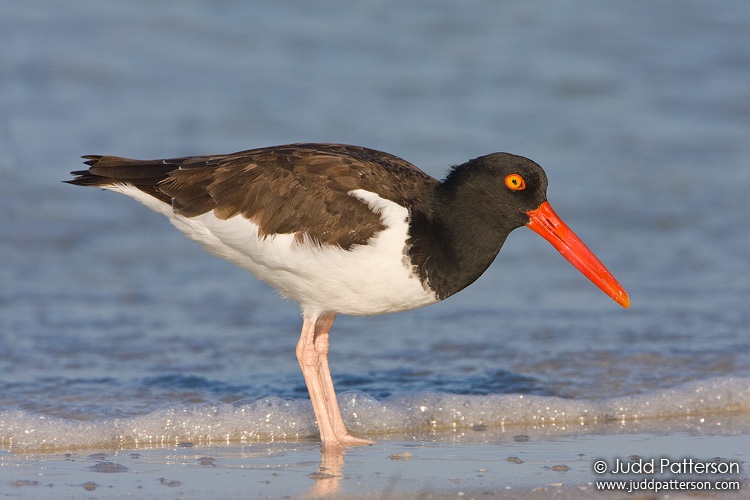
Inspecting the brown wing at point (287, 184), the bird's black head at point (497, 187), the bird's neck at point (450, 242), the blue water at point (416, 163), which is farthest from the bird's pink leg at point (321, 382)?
the bird's black head at point (497, 187)

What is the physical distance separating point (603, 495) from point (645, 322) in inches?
148

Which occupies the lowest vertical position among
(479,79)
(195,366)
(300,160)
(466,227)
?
(195,366)

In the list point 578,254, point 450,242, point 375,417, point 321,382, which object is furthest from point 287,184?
point 578,254

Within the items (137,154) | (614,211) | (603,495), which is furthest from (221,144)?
(603,495)

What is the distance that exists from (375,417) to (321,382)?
40 cm

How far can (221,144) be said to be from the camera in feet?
39.7

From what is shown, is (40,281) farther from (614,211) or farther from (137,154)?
(614,211)

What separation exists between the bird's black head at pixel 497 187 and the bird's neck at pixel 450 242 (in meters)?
0.02

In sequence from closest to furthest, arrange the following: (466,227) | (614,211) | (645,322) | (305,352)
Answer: (466,227)
(305,352)
(645,322)
(614,211)

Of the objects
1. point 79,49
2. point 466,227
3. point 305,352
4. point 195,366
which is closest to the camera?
point 466,227

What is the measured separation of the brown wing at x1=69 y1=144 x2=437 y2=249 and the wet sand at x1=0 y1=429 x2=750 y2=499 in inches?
46.9

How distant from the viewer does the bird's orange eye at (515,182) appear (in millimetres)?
5750

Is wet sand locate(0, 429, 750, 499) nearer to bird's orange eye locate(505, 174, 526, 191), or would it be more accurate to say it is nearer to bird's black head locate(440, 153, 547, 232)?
bird's black head locate(440, 153, 547, 232)

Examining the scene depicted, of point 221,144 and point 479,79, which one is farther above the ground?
point 479,79
